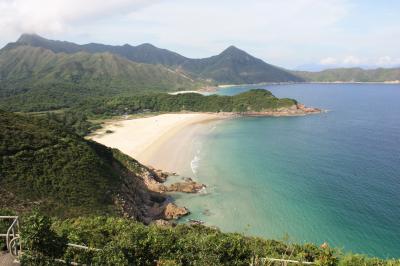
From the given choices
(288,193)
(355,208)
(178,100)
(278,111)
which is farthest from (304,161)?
(178,100)

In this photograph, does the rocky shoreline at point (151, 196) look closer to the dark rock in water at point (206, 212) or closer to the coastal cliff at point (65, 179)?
the coastal cliff at point (65, 179)

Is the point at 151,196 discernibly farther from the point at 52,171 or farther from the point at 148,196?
the point at 52,171

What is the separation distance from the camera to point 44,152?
48.2 meters

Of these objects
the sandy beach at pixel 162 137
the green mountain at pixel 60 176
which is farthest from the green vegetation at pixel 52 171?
the sandy beach at pixel 162 137

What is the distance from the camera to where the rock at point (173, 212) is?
1976 inches

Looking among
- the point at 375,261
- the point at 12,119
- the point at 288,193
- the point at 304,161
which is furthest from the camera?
the point at 304,161

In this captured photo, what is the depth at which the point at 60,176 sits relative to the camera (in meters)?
45.2

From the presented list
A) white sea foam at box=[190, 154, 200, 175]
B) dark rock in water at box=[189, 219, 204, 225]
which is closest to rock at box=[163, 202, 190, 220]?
dark rock in water at box=[189, 219, 204, 225]

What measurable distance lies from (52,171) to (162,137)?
6177 centimetres

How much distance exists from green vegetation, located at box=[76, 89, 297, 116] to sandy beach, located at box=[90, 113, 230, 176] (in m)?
11.4

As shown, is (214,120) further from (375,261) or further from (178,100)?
(375,261)

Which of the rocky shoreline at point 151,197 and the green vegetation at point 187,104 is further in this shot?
the green vegetation at point 187,104

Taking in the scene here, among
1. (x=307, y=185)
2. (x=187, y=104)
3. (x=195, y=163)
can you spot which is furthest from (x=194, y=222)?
(x=187, y=104)

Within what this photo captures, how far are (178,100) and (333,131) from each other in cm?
8840
